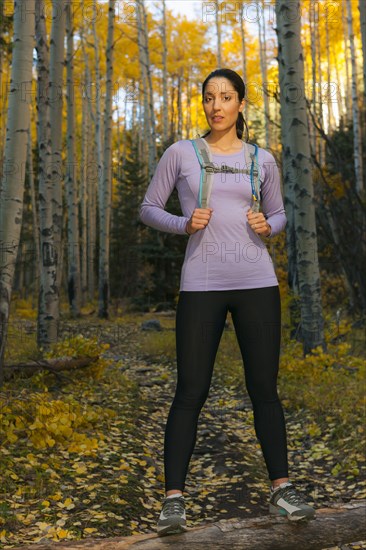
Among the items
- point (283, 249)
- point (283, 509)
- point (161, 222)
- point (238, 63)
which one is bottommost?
point (283, 509)

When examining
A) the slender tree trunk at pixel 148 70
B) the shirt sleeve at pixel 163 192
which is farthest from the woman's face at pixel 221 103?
the slender tree trunk at pixel 148 70

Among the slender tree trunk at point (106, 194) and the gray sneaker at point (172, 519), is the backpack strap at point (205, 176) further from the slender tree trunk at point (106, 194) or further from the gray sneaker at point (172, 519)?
the slender tree trunk at point (106, 194)

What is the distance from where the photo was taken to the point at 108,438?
18.9 feet

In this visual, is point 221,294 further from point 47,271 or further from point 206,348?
point 47,271

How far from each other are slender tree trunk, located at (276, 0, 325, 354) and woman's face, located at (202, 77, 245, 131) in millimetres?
5739

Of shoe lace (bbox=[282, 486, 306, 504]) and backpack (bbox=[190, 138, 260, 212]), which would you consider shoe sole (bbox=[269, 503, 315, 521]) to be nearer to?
shoe lace (bbox=[282, 486, 306, 504])

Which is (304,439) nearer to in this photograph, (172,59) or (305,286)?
(305,286)

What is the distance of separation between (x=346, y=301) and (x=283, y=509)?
363 inches

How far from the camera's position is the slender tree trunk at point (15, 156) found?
5.99m

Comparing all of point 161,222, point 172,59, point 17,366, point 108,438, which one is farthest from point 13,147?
point 172,59

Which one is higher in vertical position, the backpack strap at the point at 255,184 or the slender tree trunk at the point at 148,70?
the slender tree trunk at the point at 148,70

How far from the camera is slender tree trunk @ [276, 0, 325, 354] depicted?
8.52 metres

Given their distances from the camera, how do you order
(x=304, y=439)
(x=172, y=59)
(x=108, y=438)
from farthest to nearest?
(x=172, y=59)
(x=304, y=439)
(x=108, y=438)

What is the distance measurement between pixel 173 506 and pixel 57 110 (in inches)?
340
